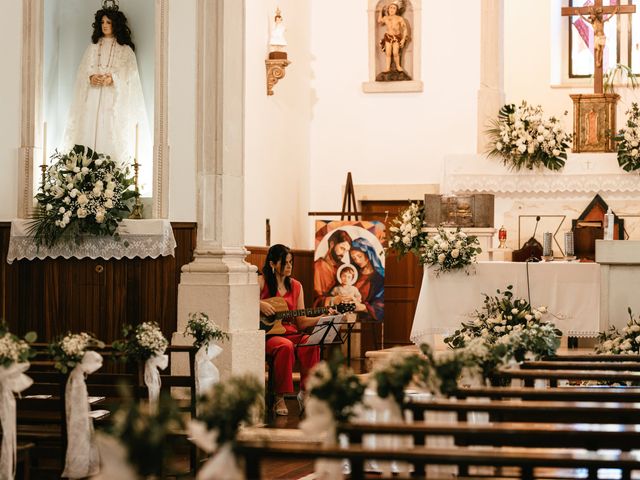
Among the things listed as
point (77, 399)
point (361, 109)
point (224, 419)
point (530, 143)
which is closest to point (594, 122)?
point (530, 143)

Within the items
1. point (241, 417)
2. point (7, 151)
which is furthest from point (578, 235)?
point (241, 417)

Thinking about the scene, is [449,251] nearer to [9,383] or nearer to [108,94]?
[108,94]

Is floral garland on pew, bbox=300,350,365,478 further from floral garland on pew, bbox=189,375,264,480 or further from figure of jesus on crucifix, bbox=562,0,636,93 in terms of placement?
figure of jesus on crucifix, bbox=562,0,636,93

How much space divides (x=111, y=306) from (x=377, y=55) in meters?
6.80

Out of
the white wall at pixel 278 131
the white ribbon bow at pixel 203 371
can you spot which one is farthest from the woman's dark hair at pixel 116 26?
the white ribbon bow at pixel 203 371

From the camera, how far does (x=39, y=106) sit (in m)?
8.64

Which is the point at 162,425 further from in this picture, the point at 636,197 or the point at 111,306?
the point at 636,197

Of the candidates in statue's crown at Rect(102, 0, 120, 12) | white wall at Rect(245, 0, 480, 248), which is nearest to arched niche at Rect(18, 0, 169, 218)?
statue's crown at Rect(102, 0, 120, 12)

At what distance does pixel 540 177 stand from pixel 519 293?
249 centimetres

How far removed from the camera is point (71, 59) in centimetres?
Answer: 910

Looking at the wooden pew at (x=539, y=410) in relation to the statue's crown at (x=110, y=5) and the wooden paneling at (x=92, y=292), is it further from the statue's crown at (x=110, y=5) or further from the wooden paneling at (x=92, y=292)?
the statue's crown at (x=110, y=5)

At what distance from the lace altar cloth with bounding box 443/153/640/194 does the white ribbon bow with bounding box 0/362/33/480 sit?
707 centimetres

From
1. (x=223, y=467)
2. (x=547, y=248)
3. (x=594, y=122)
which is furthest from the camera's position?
(x=594, y=122)

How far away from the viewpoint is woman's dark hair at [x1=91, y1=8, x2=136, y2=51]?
8930mm
